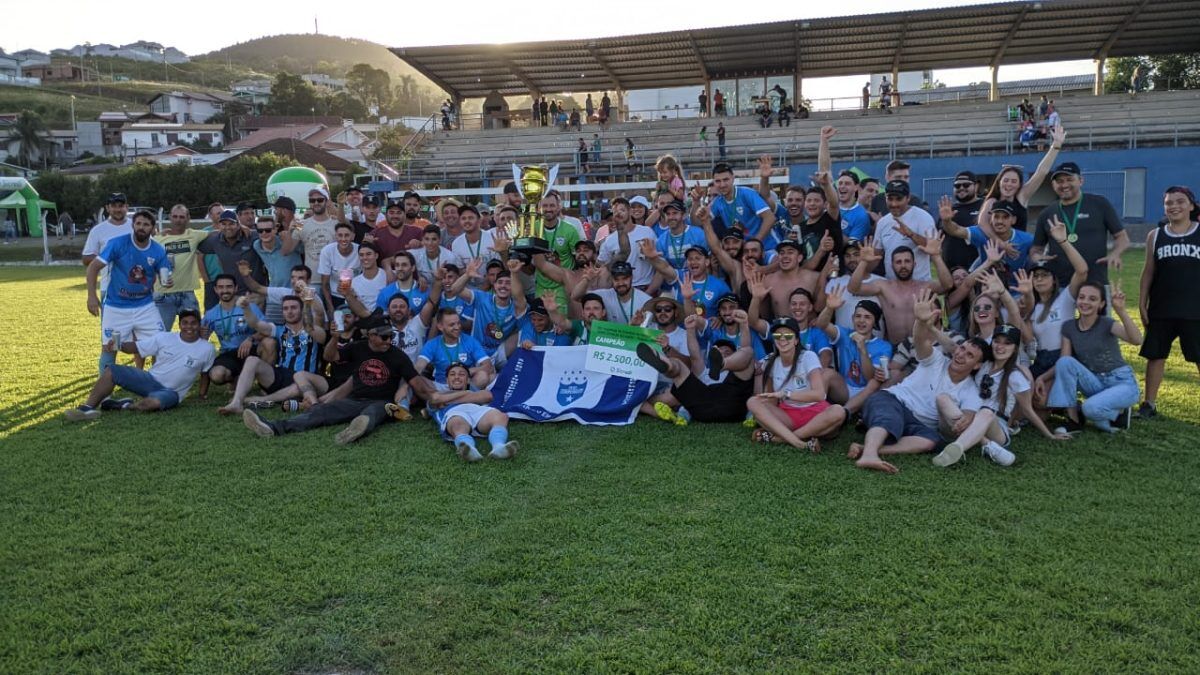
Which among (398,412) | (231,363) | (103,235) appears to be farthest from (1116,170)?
(103,235)

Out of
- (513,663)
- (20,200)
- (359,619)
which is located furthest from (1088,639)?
(20,200)

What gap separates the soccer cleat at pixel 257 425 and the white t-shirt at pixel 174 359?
5.05 feet

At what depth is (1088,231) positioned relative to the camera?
6.71 meters

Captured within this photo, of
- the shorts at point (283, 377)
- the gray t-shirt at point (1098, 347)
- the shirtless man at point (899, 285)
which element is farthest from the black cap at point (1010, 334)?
the shorts at point (283, 377)

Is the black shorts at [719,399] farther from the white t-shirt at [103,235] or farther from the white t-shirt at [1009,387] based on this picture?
the white t-shirt at [103,235]

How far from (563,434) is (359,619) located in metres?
3.15

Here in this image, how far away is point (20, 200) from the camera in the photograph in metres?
36.5

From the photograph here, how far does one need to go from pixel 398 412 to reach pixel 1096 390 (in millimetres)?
5586

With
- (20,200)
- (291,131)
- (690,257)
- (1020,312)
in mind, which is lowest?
(1020,312)

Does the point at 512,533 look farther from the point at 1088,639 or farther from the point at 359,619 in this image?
the point at 1088,639

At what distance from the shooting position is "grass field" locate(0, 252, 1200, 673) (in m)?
3.38

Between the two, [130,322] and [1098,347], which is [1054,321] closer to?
[1098,347]

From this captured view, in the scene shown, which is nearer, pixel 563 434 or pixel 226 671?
pixel 226 671

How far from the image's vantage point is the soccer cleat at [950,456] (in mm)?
5430
